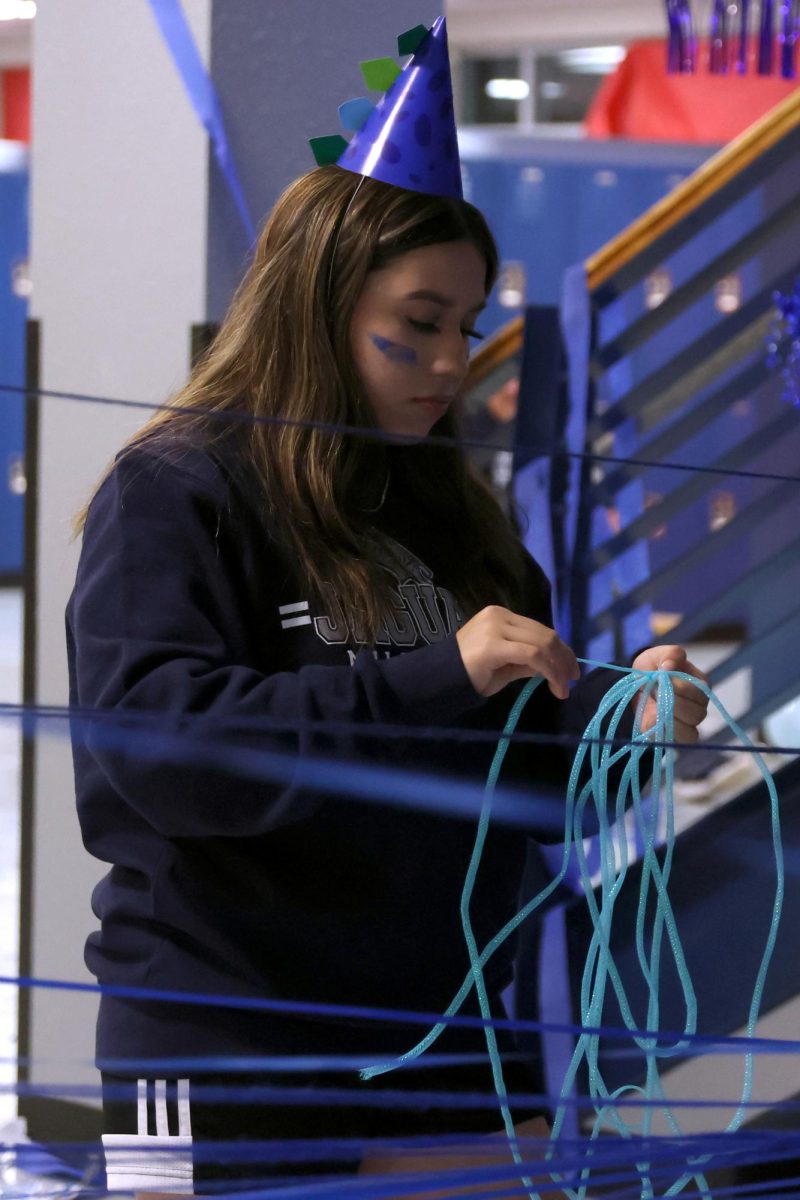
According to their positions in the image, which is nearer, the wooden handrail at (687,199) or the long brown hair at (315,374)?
the long brown hair at (315,374)

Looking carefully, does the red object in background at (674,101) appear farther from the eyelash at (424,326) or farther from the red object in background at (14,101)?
the eyelash at (424,326)

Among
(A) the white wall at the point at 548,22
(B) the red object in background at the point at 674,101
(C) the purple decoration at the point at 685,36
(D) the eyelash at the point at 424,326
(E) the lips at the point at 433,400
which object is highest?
(A) the white wall at the point at 548,22

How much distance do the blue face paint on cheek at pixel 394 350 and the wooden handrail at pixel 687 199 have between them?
1226 mm

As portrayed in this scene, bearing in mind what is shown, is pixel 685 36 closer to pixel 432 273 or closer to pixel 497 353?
pixel 497 353

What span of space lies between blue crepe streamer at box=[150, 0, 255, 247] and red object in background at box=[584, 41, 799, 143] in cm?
461

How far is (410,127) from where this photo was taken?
3.08 ft

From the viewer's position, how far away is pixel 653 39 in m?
6.57

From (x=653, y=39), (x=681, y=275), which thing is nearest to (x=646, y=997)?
(x=681, y=275)

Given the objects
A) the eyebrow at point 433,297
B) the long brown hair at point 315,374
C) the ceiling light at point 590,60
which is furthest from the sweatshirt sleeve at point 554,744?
the ceiling light at point 590,60

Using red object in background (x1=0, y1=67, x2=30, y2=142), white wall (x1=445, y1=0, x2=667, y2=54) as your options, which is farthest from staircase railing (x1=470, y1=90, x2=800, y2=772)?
red object in background (x1=0, y1=67, x2=30, y2=142)

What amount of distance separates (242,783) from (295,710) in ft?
0.18

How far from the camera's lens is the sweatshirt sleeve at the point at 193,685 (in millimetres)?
763

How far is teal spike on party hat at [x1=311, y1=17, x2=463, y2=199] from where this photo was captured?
0.93m

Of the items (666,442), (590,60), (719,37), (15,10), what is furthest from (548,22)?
(666,442)
